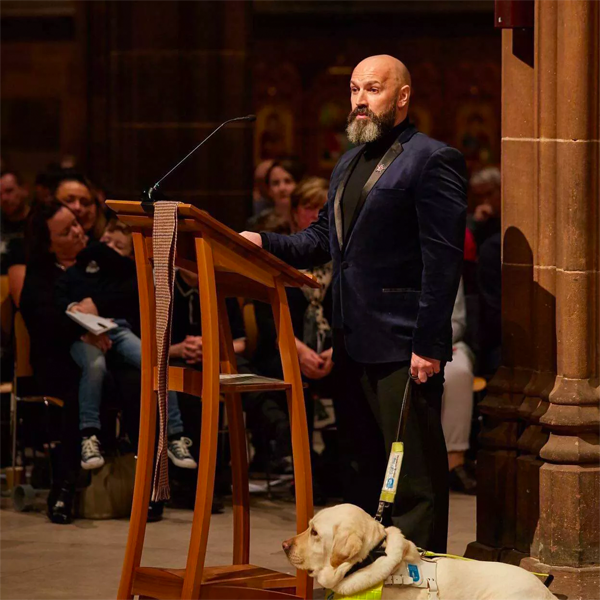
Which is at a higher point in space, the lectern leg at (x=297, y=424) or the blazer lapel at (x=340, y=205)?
the blazer lapel at (x=340, y=205)

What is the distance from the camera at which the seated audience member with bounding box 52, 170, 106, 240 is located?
7.76 meters

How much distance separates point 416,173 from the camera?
4609mm

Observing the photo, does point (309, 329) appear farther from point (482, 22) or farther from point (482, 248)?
point (482, 22)

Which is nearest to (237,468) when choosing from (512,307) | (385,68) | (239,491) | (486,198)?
(239,491)

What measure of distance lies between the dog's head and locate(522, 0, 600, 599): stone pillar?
1.33m

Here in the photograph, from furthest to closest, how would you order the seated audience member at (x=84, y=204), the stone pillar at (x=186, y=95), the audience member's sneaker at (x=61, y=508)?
the stone pillar at (x=186, y=95)
the seated audience member at (x=84, y=204)
the audience member's sneaker at (x=61, y=508)

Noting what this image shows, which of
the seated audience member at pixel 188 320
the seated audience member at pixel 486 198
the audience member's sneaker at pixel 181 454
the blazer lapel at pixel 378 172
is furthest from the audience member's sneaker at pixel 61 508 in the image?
the seated audience member at pixel 486 198

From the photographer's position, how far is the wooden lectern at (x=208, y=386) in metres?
4.17

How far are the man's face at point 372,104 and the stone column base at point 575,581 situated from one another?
172 cm

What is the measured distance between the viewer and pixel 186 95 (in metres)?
9.02

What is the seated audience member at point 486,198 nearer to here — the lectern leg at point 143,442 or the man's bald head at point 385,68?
the man's bald head at point 385,68

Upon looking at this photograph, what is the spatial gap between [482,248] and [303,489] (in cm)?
353

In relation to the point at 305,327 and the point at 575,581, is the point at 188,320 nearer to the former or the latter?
the point at 305,327

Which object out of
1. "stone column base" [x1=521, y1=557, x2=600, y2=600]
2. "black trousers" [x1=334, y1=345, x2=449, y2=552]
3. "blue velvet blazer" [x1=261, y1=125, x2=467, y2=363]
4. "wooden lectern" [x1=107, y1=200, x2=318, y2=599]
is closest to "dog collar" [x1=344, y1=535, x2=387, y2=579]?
"wooden lectern" [x1=107, y1=200, x2=318, y2=599]
